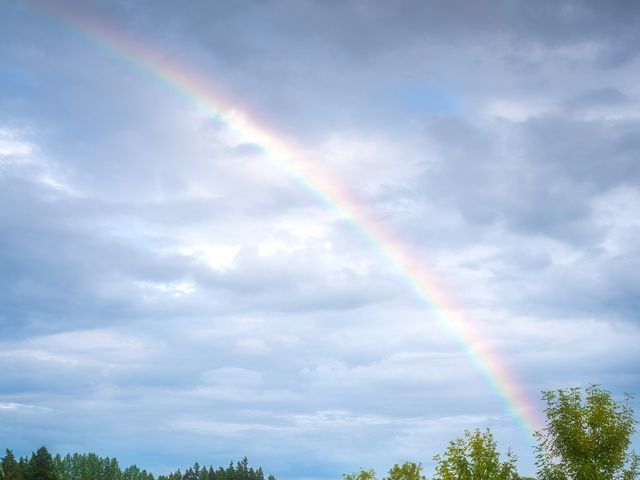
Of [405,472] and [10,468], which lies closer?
[405,472]

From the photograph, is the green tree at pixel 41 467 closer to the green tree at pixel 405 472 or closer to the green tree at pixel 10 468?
the green tree at pixel 10 468

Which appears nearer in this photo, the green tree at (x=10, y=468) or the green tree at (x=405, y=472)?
the green tree at (x=405, y=472)

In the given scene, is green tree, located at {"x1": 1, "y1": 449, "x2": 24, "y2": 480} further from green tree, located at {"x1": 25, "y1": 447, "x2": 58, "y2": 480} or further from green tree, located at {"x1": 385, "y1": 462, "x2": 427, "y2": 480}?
green tree, located at {"x1": 385, "y1": 462, "x2": 427, "y2": 480}

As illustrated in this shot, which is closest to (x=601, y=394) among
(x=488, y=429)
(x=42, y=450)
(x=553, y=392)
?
(x=553, y=392)

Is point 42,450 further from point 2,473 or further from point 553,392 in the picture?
point 553,392

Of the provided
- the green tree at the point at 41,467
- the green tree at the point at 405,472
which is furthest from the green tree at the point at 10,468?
the green tree at the point at 405,472

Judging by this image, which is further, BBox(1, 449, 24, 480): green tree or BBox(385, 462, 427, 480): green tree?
BBox(1, 449, 24, 480): green tree

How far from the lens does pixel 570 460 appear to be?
2219 inches

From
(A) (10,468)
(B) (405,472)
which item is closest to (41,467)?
(A) (10,468)


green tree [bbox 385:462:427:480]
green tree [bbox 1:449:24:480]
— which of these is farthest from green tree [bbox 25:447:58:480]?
green tree [bbox 385:462:427:480]

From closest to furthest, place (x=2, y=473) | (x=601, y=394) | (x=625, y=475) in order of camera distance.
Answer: (x=625, y=475) → (x=601, y=394) → (x=2, y=473)

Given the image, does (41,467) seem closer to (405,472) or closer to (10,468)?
(10,468)

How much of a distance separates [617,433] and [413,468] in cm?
3817

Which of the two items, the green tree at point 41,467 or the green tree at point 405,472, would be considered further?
the green tree at point 41,467
